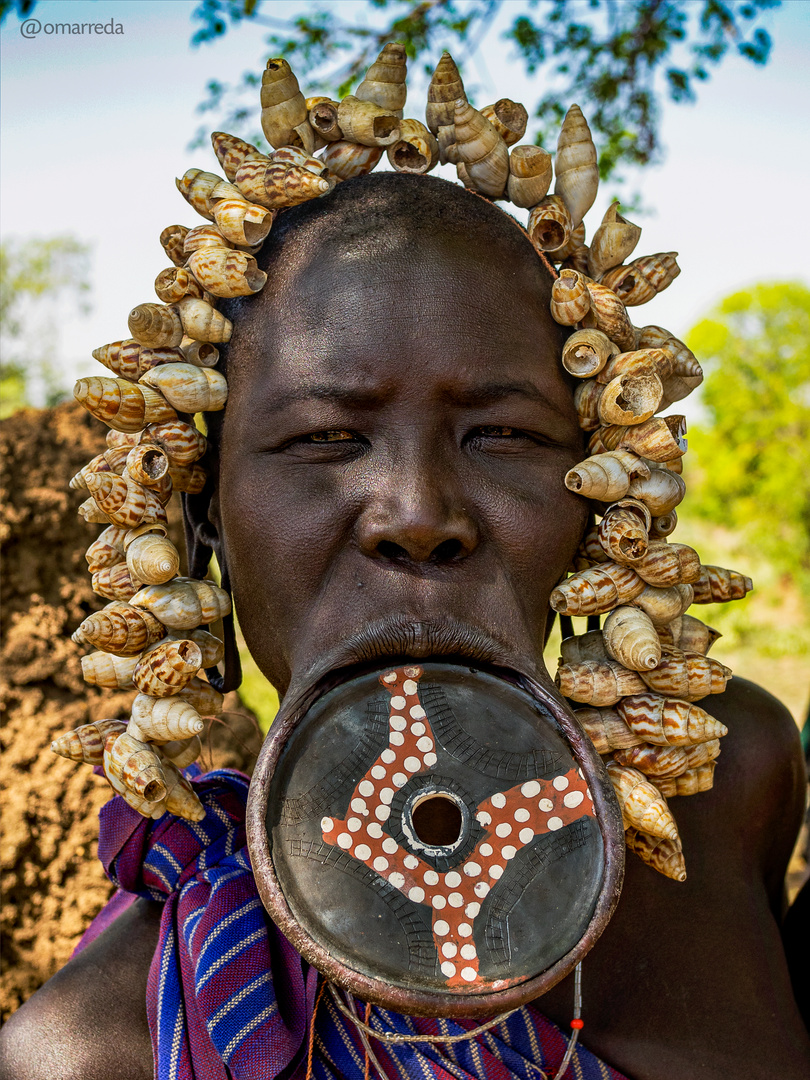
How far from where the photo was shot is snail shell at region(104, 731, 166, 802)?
5.65ft

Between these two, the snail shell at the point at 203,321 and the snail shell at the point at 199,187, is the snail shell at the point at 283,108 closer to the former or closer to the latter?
the snail shell at the point at 199,187

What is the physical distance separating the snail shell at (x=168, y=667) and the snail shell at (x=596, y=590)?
68cm

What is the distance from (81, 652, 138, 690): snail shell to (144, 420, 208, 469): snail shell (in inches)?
15.3

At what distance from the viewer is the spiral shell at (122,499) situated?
5.97 ft

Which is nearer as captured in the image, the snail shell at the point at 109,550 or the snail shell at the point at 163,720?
the snail shell at the point at 163,720

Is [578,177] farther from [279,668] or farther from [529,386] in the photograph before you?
[279,668]

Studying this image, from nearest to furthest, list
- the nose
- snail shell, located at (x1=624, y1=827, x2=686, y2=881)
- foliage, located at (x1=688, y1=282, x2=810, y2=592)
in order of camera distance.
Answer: the nose, snail shell, located at (x1=624, y1=827, x2=686, y2=881), foliage, located at (x1=688, y1=282, x2=810, y2=592)

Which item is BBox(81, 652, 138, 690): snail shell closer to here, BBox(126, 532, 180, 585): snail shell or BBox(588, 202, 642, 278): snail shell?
BBox(126, 532, 180, 585): snail shell

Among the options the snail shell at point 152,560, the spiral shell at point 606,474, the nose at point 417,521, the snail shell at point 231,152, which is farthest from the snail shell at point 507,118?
the snail shell at point 152,560

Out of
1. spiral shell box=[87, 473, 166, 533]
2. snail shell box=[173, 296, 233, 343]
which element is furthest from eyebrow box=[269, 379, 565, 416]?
spiral shell box=[87, 473, 166, 533]

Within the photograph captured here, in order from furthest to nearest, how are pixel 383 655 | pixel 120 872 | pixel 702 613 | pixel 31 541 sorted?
pixel 702 613 < pixel 31 541 < pixel 120 872 < pixel 383 655

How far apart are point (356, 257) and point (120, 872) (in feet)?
4.16

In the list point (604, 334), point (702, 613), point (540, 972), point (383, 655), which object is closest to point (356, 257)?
point (604, 334)

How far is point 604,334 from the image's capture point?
1.83 meters
